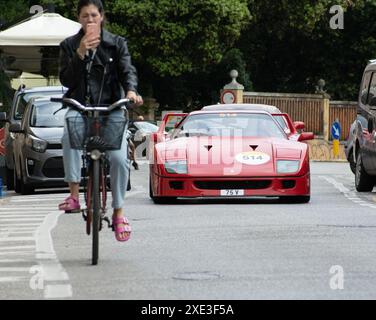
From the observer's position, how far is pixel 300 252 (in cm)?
1138

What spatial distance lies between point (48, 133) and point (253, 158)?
17.2 feet

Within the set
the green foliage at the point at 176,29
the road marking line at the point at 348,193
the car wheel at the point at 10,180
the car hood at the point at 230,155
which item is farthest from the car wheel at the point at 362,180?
the green foliage at the point at 176,29

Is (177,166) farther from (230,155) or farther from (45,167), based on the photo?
(45,167)

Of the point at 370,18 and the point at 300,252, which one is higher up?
the point at 300,252

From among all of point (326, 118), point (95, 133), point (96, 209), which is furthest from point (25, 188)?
point (326, 118)

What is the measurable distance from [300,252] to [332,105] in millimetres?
52104

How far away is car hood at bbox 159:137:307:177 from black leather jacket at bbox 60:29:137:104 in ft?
23.5

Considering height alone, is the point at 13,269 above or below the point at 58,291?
below

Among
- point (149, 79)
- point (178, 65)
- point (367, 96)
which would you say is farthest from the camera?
point (149, 79)

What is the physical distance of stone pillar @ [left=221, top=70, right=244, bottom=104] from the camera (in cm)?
5858

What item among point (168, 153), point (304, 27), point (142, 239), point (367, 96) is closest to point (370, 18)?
point (304, 27)

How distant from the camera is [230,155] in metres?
18.5

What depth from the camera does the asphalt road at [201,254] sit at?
29.7 feet

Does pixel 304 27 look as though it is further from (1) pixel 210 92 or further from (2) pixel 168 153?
(2) pixel 168 153
